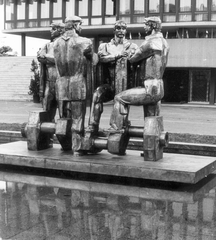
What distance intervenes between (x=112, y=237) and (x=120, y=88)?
3.65 m

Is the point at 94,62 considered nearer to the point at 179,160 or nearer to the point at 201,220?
the point at 179,160

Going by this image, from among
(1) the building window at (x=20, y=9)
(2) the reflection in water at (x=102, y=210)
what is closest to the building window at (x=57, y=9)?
(1) the building window at (x=20, y=9)

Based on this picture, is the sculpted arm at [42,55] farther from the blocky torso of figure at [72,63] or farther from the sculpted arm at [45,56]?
the blocky torso of figure at [72,63]

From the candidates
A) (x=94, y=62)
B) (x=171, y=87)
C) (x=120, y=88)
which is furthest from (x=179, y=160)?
(x=171, y=87)

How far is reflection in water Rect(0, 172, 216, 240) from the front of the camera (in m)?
5.12

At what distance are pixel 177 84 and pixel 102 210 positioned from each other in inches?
1036

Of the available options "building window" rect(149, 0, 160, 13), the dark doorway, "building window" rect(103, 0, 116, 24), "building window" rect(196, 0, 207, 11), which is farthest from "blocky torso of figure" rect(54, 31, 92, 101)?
"building window" rect(103, 0, 116, 24)

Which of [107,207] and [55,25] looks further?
[55,25]

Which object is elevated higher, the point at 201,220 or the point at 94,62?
the point at 94,62

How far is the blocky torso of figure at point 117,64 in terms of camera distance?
8.21 metres

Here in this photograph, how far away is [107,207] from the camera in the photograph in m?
6.14

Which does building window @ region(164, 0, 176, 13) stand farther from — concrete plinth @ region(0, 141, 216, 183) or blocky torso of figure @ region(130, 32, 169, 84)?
blocky torso of figure @ region(130, 32, 169, 84)

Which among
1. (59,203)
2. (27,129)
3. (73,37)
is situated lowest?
(59,203)

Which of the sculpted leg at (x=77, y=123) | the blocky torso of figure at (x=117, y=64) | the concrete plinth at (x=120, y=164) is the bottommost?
the concrete plinth at (x=120, y=164)
